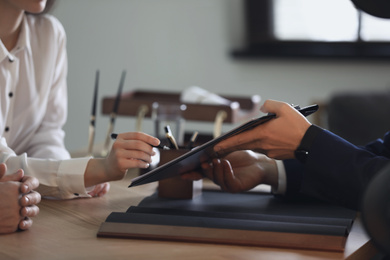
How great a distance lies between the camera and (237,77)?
168 inches

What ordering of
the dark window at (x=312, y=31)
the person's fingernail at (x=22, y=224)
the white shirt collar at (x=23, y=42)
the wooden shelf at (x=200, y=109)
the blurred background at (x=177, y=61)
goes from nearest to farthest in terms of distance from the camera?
the person's fingernail at (x=22, y=224) < the white shirt collar at (x=23, y=42) < the wooden shelf at (x=200, y=109) < the dark window at (x=312, y=31) < the blurred background at (x=177, y=61)

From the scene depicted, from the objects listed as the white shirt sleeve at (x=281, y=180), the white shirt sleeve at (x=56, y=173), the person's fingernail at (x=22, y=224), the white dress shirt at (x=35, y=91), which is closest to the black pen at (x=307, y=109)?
the white shirt sleeve at (x=281, y=180)

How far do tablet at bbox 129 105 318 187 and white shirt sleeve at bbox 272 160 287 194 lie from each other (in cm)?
19

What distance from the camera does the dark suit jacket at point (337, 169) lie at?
1.27 metres

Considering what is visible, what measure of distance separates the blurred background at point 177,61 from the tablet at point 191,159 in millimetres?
2804

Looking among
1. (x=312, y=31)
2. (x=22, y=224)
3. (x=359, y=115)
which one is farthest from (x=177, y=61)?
(x=22, y=224)

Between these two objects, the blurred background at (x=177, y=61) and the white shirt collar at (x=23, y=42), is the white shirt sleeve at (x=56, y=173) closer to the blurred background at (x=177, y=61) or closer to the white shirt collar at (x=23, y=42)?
the white shirt collar at (x=23, y=42)

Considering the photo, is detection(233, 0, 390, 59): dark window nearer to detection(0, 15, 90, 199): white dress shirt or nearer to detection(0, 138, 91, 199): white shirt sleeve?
detection(0, 15, 90, 199): white dress shirt

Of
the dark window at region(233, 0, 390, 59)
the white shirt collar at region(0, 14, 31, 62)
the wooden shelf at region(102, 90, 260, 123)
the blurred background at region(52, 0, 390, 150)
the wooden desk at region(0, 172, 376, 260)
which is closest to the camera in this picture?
the wooden desk at region(0, 172, 376, 260)

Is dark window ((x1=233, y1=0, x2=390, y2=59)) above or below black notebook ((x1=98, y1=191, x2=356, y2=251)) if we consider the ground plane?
above

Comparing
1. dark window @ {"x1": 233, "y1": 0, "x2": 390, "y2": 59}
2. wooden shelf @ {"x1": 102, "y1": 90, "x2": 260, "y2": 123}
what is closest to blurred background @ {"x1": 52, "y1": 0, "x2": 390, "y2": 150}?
dark window @ {"x1": 233, "y1": 0, "x2": 390, "y2": 59}

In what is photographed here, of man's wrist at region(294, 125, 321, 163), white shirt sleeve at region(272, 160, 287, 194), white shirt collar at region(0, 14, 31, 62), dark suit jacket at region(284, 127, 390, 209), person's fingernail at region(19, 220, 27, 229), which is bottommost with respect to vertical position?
white shirt sleeve at region(272, 160, 287, 194)

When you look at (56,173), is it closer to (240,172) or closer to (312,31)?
(240,172)

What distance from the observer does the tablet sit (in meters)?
1.21
